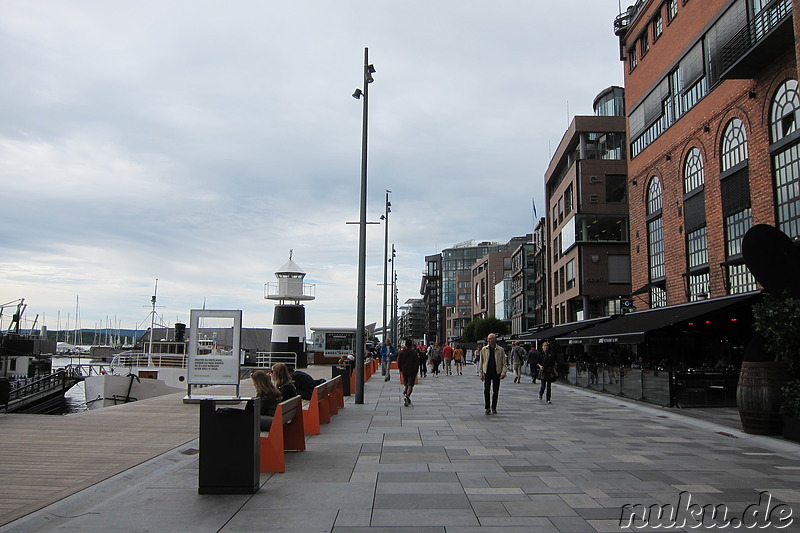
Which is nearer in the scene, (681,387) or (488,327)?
(681,387)

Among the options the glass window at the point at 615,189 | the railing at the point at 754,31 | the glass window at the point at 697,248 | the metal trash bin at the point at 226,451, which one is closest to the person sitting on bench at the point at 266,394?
the metal trash bin at the point at 226,451

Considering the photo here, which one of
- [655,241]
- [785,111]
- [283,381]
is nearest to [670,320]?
[785,111]

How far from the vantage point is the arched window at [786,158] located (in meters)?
17.5

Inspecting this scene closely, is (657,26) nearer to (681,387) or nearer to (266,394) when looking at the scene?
(681,387)

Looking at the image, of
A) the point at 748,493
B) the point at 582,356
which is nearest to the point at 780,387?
the point at 748,493

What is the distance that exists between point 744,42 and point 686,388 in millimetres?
11523

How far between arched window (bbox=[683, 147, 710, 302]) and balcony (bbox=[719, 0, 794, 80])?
4.48m

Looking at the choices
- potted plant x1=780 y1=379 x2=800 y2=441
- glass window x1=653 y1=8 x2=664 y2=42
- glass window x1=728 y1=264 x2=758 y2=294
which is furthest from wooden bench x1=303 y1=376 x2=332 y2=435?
glass window x1=653 y1=8 x2=664 y2=42

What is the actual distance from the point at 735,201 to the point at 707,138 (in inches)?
126

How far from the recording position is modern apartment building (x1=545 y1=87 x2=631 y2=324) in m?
Answer: 47.4

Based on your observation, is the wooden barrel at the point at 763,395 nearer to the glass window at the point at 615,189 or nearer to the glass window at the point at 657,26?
the glass window at the point at 657,26

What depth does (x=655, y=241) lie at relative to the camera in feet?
95.8

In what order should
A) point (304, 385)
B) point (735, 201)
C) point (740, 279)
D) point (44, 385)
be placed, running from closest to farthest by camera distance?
point (304, 385), point (740, 279), point (735, 201), point (44, 385)

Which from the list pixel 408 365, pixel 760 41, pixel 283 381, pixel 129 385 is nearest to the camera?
pixel 283 381
